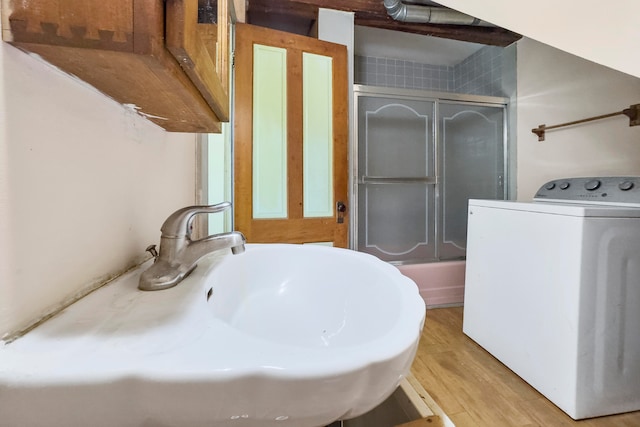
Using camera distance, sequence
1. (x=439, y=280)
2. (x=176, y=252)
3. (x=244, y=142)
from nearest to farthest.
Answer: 1. (x=176, y=252)
2. (x=244, y=142)
3. (x=439, y=280)

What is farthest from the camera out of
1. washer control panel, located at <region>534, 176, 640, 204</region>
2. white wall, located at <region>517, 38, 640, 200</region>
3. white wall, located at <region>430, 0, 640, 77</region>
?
white wall, located at <region>517, 38, 640, 200</region>

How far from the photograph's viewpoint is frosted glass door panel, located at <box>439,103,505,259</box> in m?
2.33

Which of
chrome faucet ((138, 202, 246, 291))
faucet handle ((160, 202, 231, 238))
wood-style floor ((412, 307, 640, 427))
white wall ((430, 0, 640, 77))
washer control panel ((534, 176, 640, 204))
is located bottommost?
wood-style floor ((412, 307, 640, 427))

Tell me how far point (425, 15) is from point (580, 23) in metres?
1.38

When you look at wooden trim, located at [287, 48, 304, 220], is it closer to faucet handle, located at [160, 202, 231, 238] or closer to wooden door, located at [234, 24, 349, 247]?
wooden door, located at [234, 24, 349, 247]

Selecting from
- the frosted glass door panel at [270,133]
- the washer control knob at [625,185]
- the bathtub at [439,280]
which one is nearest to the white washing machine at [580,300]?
the washer control knob at [625,185]

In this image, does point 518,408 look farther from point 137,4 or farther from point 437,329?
point 137,4

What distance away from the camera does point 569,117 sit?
1.86 m

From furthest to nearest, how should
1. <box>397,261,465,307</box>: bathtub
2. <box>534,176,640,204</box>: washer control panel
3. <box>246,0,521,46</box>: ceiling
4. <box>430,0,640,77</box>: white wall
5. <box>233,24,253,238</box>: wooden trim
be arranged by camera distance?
1. <box>397,261,465,307</box>: bathtub
2. <box>246,0,521,46</box>: ceiling
3. <box>233,24,253,238</box>: wooden trim
4. <box>534,176,640,204</box>: washer control panel
5. <box>430,0,640,77</box>: white wall

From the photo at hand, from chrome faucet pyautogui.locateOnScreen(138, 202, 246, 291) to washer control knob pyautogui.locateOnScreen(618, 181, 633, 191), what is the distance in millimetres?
1651

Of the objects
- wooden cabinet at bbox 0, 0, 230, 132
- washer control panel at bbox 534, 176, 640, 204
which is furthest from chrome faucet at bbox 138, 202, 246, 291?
washer control panel at bbox 534, 176, 640, 204

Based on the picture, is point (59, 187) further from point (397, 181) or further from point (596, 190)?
point (397, 181)

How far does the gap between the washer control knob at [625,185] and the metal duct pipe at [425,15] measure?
1.45m

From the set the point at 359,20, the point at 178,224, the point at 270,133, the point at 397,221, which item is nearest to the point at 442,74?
the point at 359,20
